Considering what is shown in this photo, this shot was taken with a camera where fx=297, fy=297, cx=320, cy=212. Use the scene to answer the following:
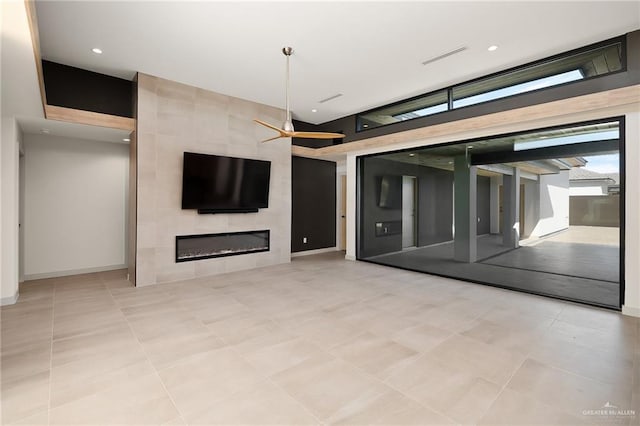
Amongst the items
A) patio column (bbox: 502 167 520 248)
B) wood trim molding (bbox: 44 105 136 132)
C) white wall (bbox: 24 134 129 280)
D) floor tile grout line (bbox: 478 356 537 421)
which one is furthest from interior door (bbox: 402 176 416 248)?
white wall (bbox: 24 134 129 280)

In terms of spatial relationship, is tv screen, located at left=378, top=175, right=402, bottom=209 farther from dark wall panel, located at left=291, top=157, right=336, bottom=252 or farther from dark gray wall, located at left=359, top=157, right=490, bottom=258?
dark wall panel, located at left=291, top=157, right=336, bottom=252

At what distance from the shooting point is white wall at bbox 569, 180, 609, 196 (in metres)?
4.26

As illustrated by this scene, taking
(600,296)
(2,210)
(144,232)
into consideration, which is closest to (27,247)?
(2,210)

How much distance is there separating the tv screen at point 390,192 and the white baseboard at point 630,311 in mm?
4167

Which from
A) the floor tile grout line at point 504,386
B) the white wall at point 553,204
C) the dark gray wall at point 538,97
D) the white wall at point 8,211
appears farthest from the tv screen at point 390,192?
the white wall at point 8,211

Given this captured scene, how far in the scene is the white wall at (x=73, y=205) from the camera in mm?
5488

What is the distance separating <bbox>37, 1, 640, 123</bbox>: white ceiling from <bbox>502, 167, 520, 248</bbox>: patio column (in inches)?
78.2

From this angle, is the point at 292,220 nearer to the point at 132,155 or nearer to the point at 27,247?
the point at 132,155

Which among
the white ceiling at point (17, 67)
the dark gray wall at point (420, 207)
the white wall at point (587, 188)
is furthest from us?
the dark gray wall at point (420, 207)

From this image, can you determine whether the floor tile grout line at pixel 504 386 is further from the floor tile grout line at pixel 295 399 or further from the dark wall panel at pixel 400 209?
the dark wall panel at pixel 400 209

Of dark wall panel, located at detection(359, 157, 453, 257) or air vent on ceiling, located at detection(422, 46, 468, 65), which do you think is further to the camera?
dark wall panel, located at detection(359, 157, 453, 257)

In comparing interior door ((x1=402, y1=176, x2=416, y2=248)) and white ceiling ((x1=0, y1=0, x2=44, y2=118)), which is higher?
white ceiling ((x1=0, y1=0, x2=44, y2=118))

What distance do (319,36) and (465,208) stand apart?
420 cm

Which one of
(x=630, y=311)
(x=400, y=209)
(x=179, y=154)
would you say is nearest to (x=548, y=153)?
(x=630, y=311)
